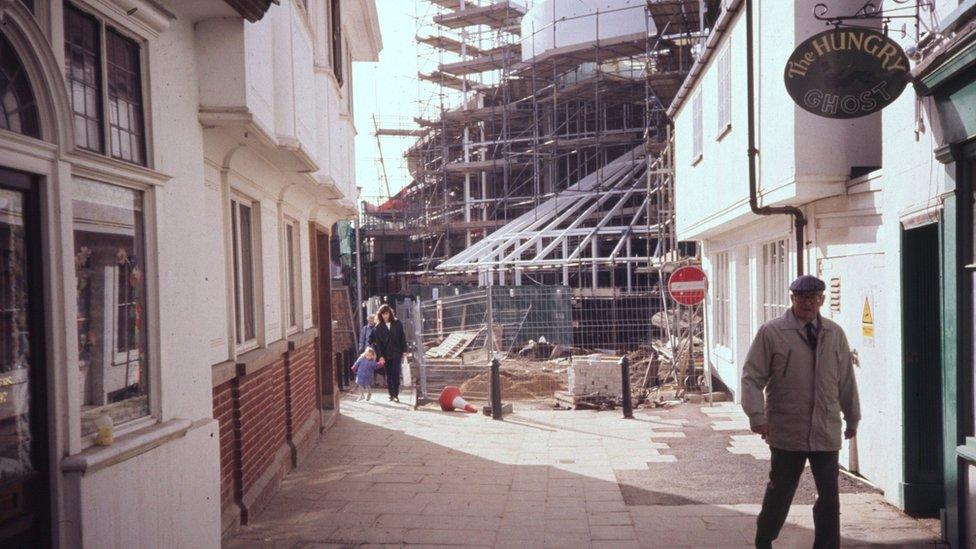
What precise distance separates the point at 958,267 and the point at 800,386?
128cm

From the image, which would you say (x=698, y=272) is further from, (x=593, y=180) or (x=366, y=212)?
(x=366, y=212)

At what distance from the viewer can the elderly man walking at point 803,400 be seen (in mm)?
5250

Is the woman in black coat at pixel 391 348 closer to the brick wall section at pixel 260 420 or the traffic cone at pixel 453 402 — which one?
the traffic cone at pixel 453 402

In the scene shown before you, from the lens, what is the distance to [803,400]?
17.4 feet

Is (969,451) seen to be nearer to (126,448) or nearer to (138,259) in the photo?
(126,448)

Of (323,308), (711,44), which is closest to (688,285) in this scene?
(711,44)

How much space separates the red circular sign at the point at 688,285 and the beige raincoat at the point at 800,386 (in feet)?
26.6

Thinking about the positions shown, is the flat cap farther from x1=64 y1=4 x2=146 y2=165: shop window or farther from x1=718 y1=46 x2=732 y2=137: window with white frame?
x1=718 y1=46 x2=732 y2=137: window with white frame

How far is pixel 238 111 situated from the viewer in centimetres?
558

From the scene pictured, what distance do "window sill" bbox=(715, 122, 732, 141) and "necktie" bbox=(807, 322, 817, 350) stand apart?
20.1ft

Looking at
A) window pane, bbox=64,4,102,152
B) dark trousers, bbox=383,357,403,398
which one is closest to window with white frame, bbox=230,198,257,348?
window pane, bbox=64,4,102,152

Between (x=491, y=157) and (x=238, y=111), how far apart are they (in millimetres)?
33959

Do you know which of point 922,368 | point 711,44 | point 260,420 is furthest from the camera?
point 711,44

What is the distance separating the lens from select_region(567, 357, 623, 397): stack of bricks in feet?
46.3
